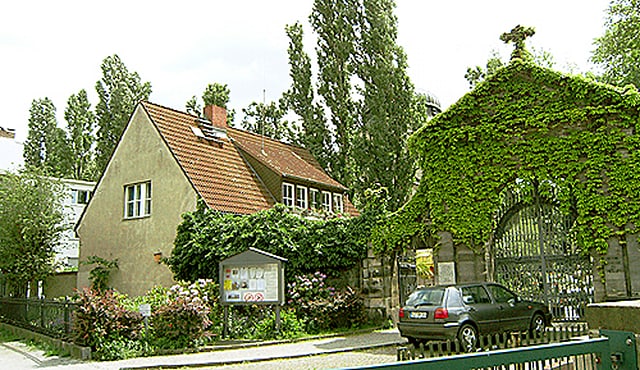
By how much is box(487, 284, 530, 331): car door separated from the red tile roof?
11500 millimetres

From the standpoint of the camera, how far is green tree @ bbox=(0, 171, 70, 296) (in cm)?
2589

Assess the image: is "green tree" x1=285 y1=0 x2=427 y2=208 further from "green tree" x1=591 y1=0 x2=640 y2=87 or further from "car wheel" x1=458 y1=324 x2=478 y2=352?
"car wheel" x1=458 y1=324 x2=478 y2=352

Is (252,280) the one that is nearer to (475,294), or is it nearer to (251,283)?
(251,283)

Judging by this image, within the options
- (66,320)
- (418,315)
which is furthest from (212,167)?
(418,315)

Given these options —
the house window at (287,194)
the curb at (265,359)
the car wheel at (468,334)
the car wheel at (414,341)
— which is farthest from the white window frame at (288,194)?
the car wheel at (468,334)

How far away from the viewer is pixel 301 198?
27469 millimetres

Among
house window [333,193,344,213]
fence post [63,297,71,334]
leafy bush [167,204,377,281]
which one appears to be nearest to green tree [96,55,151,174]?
house window [333,193,344,213]

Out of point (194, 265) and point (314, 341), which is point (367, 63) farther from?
point (314, 341)

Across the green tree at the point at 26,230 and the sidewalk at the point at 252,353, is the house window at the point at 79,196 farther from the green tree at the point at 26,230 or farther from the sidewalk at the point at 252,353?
the sidewalk at the point at 252,353

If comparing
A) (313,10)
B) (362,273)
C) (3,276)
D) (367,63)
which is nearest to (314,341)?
(362,273)

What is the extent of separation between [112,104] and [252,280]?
34.6 metres

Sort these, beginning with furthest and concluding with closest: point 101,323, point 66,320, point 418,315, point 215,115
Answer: point 215,115 < point 66,320 < point 101,323 < point 418,315

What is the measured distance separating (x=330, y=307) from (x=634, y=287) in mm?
8949

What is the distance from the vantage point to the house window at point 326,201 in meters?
28.8
